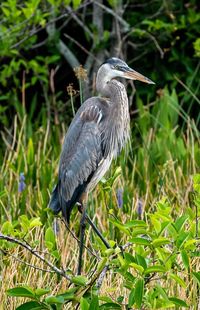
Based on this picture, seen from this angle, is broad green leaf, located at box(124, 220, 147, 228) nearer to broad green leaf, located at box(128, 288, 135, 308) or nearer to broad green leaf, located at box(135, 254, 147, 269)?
broad green leaf, located at box(135, 254, 147, 269)

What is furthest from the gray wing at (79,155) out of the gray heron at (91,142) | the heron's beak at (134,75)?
the heron's beak at (134,75)

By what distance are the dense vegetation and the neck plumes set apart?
25 centimetres

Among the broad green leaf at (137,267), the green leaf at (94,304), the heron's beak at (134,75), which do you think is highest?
the heron's beak at (134,75)

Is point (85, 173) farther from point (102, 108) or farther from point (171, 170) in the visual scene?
point (171, 170)

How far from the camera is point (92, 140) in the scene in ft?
14.8

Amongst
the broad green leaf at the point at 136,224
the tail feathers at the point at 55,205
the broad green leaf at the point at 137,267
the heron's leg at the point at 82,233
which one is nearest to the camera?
the broad green leaf at the point at 137,267

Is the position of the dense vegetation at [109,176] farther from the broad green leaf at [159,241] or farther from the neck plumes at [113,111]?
the neck plumes at [113,111]

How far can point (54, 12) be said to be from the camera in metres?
6.45

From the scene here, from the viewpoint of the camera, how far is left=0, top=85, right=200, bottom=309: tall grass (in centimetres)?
335

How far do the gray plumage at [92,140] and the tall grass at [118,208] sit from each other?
0.48 feet

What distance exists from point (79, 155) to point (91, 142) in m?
0.10

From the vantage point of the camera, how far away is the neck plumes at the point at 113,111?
4641 mm

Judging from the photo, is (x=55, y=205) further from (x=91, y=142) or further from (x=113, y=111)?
(x=113, y=111)

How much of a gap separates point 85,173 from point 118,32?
2688mm
